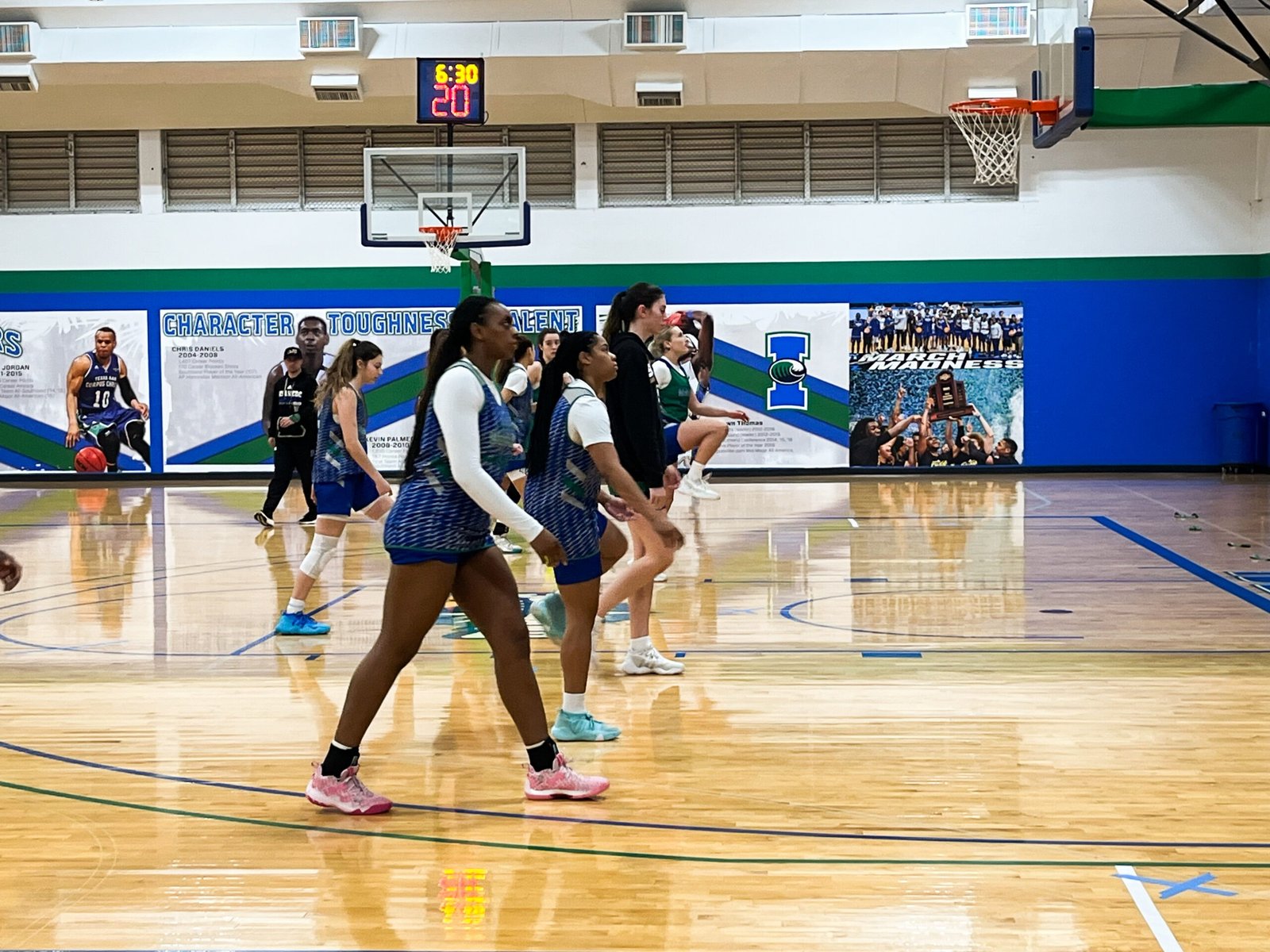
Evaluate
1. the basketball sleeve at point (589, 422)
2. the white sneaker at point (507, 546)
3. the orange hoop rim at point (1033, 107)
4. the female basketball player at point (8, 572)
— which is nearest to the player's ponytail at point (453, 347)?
the basketball sleeve at point (589, 422)

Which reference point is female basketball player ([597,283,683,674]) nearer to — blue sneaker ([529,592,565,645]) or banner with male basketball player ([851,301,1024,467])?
blue sneaker ([529,592,565,645])

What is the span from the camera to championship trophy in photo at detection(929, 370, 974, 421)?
19844 mm

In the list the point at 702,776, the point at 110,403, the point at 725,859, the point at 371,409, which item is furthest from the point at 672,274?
the point at 725,859

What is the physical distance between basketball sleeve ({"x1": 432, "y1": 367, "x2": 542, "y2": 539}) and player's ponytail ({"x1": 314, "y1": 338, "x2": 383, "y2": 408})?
367cm

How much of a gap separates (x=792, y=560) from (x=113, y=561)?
17.8 feet

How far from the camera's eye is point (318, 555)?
819 cm

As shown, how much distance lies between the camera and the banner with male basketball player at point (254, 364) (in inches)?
798

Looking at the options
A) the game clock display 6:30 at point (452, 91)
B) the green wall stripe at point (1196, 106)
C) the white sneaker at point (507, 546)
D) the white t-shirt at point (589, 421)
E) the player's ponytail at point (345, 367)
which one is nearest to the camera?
the white t-shirt at point (589, 421)

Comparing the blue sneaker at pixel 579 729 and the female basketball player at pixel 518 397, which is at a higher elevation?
the female basketball player at pixel 518 397

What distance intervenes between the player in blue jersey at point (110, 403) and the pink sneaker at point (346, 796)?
16799mm

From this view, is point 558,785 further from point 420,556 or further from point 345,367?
point 345,367

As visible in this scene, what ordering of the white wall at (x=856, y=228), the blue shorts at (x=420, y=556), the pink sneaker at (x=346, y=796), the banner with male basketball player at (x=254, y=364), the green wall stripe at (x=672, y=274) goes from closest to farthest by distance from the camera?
the blue shorts at (x=420, y=556) < the pink sneaker at (x=346, y=796) < the white wall at (x=856, y=228) < the green wall stripe at (x=672, y=274) < the banner with male basketball player at (x=254, y=364)

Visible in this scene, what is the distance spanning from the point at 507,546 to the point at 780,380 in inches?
357

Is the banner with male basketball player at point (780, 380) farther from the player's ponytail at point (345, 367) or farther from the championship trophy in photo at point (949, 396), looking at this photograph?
the player's ponytail at point (345, 367)
